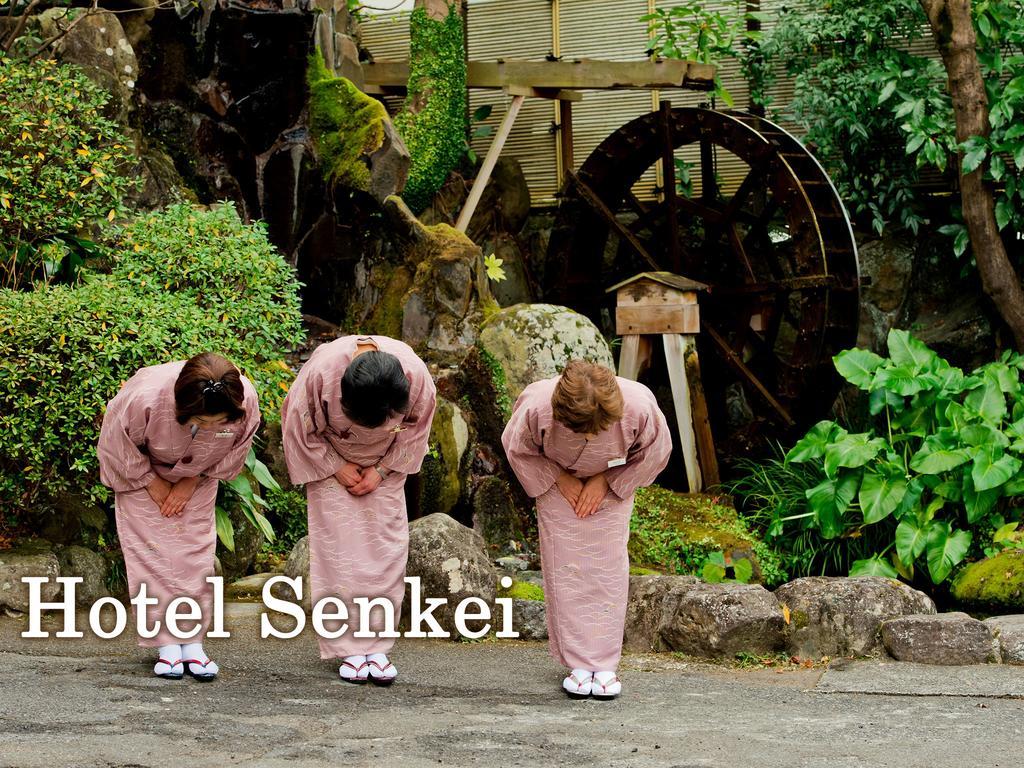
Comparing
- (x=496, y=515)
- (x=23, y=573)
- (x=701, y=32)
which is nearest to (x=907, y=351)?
(x=496, y=515)

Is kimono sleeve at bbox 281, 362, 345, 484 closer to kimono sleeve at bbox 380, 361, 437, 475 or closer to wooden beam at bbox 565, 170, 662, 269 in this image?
kimono sleeve at bbox 380, 361, 437, 475

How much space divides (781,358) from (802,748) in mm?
9515

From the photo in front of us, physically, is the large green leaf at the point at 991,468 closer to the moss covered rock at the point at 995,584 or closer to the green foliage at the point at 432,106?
the moss covered rock at the point at 995,584

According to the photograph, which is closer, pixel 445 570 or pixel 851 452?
pixel 445 570

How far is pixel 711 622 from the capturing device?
22.7 feet

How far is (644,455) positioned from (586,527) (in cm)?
44

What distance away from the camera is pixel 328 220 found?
11492mm

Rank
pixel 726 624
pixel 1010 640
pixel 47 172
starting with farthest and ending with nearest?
pixel 47 172, pixel 726 624, pixel 1010 640

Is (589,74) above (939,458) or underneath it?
above

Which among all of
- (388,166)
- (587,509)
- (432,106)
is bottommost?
(587,509)

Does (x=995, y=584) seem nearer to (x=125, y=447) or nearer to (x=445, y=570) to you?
(x=445, y=570)

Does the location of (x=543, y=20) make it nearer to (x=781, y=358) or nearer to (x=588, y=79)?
(x=588, y=79)

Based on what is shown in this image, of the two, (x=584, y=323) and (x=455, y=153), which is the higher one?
(x=455, y=153)

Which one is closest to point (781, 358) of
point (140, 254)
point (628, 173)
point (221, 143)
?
point (628, 173)
